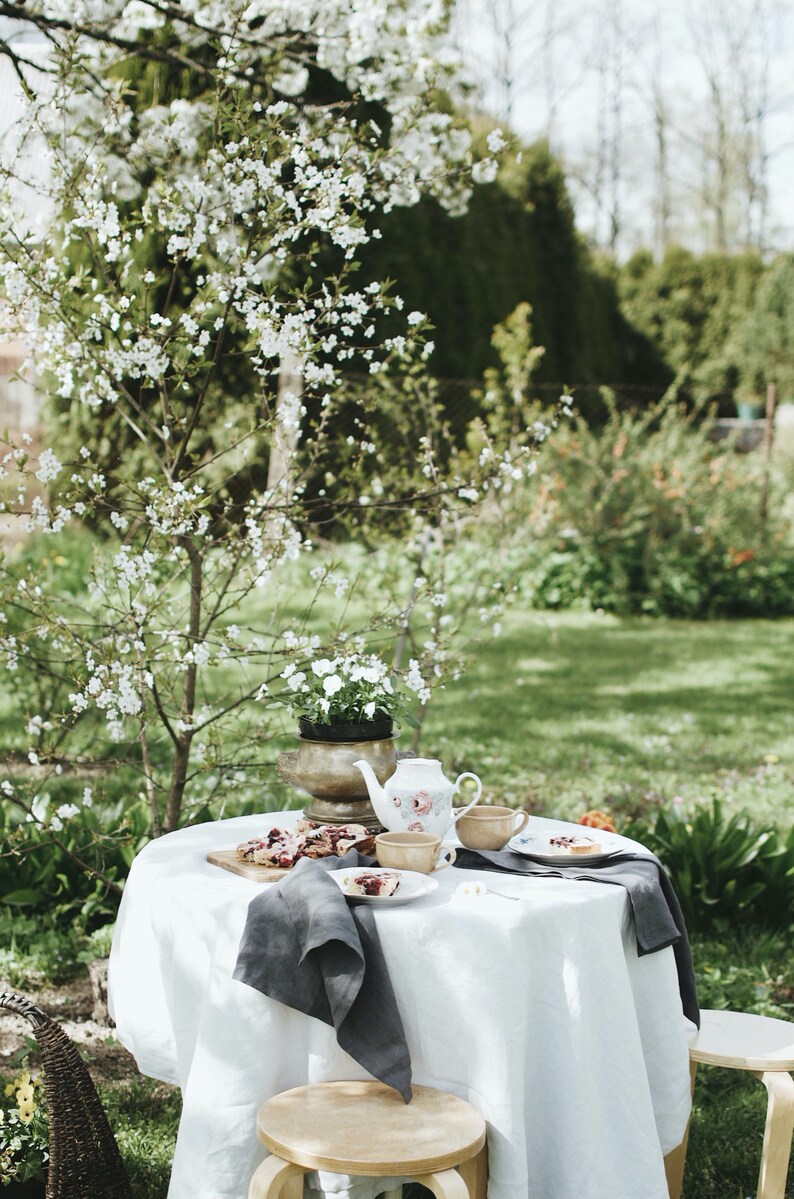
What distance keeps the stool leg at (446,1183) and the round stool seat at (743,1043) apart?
85cm

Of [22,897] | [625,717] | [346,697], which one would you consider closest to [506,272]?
[625,717]

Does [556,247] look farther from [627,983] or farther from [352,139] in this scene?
[627,983]

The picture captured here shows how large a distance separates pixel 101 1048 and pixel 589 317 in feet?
52.6

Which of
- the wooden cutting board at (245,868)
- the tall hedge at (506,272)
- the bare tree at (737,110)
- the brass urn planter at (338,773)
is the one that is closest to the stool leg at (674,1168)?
the brass urn planter at (338,773)

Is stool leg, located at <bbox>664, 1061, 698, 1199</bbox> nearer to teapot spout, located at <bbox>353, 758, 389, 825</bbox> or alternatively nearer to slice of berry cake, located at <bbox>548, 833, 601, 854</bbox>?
slice of berry cake, located at <bbox>548, 833, 601, 854</bbox>

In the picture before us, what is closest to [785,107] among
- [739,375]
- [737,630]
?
[739,375]

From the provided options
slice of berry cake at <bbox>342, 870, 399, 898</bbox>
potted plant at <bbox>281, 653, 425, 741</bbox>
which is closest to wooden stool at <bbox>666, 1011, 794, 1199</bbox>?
slice of berry cake at <bbox>342, 870, 399, 898</bbox>

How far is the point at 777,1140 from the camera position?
2.44 metres

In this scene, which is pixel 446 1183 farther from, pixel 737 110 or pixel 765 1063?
pixel 737 110

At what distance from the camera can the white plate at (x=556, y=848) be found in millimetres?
2422

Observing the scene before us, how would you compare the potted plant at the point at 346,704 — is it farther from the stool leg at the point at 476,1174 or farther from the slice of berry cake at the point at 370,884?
the stool leg at the point at 476,1174

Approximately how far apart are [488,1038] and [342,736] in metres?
0.72

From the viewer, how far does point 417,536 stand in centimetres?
523

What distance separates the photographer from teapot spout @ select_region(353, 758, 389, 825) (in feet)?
7.97
